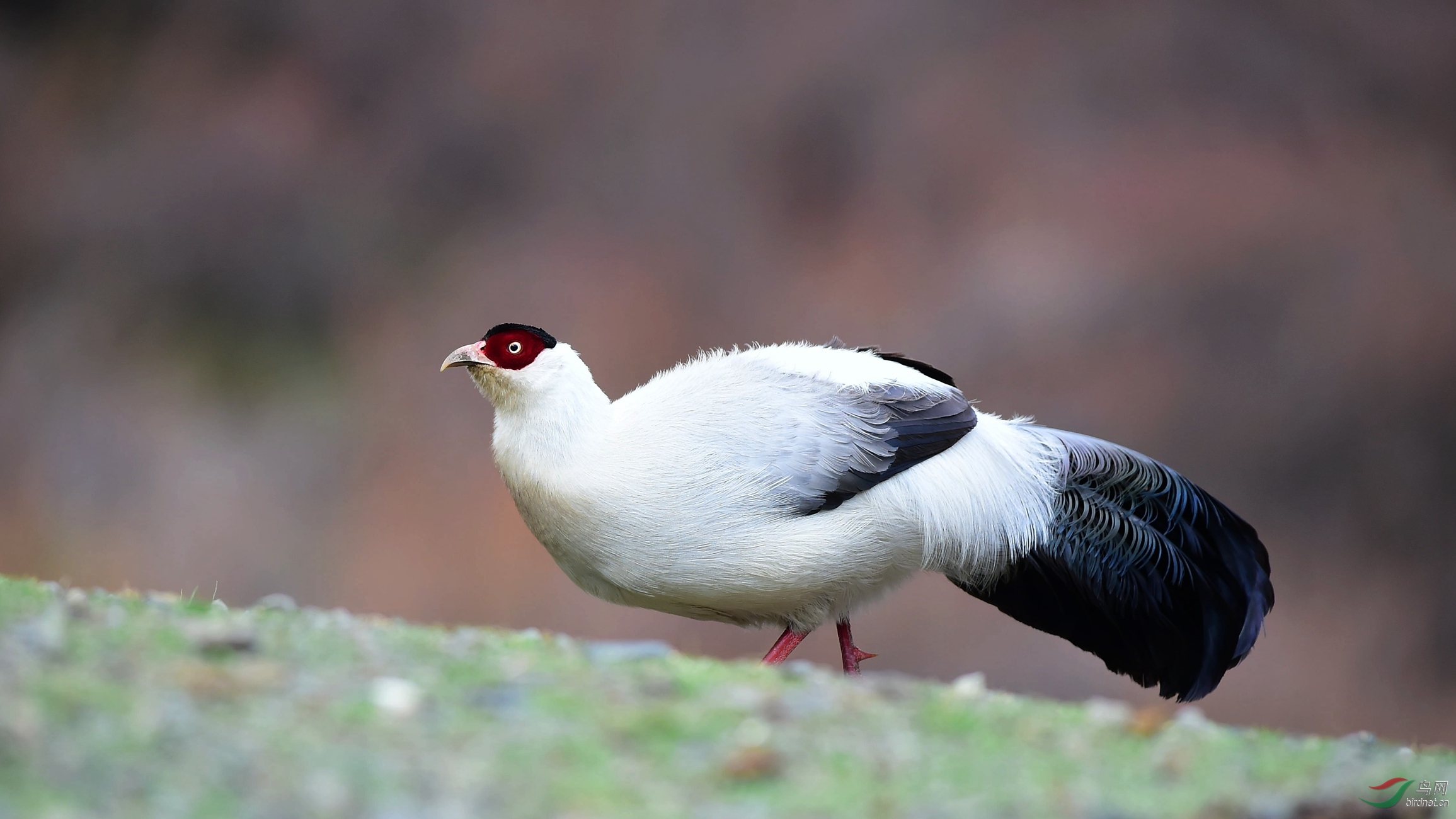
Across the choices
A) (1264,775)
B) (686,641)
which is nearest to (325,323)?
(686,641)

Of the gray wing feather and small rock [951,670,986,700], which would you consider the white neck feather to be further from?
small rock [951,670,986,700]

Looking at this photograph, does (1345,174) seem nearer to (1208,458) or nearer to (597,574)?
(1208,458)

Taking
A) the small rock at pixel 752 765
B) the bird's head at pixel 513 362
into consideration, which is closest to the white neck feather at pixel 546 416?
the bird's head at pixel 513 362

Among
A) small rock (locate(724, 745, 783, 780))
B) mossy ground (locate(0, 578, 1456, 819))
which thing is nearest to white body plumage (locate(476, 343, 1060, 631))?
mossy ground (locate(0, 578, 1456, 819))

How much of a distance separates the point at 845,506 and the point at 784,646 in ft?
1.56

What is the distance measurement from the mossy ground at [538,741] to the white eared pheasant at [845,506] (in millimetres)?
929

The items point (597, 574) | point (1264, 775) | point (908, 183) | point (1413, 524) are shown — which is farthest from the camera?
point (908, 183)

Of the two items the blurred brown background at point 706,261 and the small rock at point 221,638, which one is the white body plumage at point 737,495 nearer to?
the small rock at point 221,638

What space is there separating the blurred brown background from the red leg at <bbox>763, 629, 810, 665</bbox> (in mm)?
3944

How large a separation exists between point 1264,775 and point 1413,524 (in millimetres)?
6483

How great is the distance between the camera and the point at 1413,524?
774 cm

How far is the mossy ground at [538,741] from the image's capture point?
5.90ft

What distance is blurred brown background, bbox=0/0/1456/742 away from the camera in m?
7.79

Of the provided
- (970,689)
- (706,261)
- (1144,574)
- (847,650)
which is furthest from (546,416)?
(706,261)
